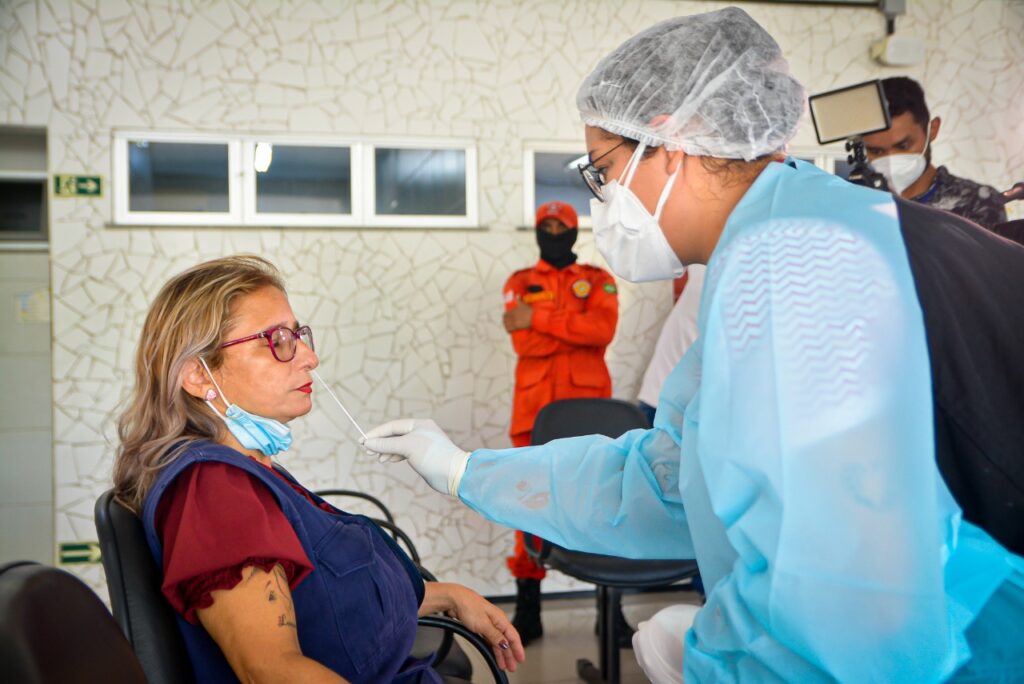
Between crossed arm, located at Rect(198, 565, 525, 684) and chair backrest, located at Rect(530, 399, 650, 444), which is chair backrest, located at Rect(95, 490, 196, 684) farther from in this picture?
chair backrest, located at Rect(530, 399, 650, 444)

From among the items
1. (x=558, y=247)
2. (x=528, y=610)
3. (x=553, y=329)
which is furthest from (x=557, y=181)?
(x=528, y=610)

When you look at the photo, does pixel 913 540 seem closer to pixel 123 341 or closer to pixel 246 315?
pixel 246 315

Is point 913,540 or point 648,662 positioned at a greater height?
point 913,540

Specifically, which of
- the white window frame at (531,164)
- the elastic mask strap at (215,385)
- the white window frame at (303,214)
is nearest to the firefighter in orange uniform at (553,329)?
the white window frame at (531,164)

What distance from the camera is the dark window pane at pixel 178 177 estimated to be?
12.2 ft

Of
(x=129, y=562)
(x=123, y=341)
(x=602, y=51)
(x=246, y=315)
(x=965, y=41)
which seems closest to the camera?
(x=129, y=562)

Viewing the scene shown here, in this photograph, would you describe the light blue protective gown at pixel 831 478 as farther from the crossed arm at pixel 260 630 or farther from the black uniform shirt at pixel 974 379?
the crossed arm at pixel 260 630

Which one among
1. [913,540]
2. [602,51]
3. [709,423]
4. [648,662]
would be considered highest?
[602,51]

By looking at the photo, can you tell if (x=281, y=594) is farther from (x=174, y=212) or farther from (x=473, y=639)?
(x=174, y=212)

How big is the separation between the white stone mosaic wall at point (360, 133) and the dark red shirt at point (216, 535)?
2525mm

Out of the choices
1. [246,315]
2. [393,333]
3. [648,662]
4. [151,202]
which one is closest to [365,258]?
[393,333]

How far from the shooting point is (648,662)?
43.3 inches

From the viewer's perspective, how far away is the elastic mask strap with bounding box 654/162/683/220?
121 cm

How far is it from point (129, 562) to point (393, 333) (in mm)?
2663
